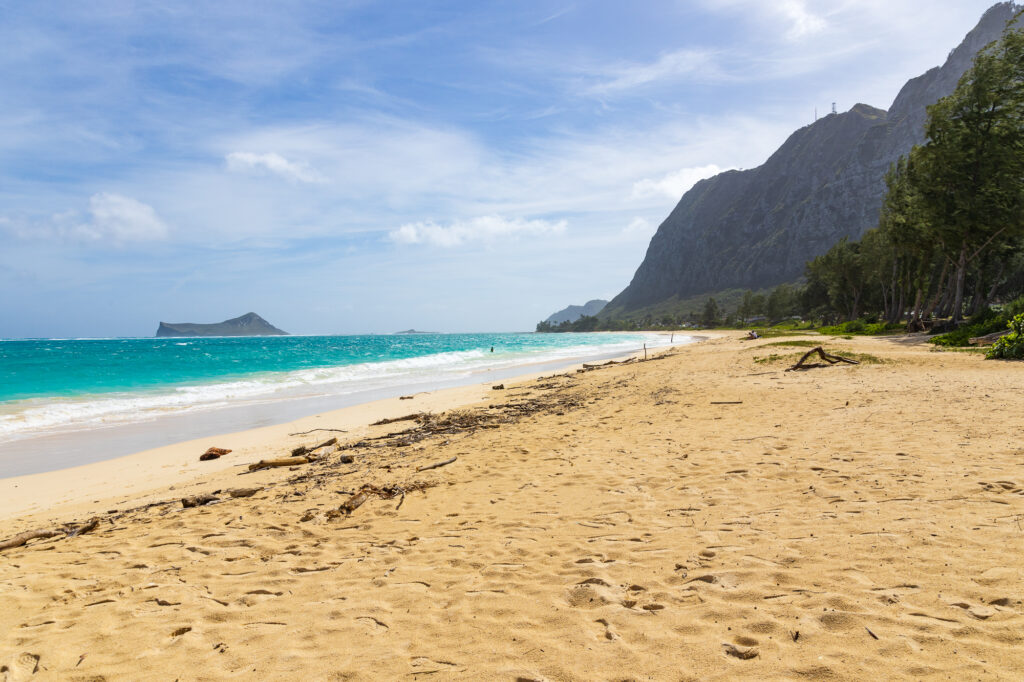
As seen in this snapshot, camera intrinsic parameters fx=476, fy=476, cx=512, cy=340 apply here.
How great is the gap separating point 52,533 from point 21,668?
4.13 meters

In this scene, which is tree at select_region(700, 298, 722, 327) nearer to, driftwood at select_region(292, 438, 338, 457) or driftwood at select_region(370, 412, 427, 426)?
driftwood at select_region(370, 412, 427, 426)

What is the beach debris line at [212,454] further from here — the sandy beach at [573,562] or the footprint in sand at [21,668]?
the footprint in sand at [21,668]

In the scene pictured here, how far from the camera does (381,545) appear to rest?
19.1 feet

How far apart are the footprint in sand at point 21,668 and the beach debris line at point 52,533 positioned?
11.8 ft

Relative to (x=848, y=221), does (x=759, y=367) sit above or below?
below

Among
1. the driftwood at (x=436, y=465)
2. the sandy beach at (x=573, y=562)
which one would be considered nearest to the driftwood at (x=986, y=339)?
the sandy beach at (x=573, y=562)

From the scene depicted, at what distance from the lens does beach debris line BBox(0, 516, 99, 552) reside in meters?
6.57

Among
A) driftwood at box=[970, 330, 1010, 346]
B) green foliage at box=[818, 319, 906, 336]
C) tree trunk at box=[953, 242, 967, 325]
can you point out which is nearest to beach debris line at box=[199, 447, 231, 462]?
driftwood at box=[970, 330, 1010, 346]

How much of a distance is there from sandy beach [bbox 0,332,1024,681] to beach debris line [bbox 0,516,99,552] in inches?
5.8

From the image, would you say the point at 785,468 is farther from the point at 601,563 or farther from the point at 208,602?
the point at 208,602

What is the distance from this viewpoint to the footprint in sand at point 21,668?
375 centimetres

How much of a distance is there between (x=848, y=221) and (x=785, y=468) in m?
233

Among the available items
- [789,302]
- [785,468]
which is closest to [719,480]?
[785,468]

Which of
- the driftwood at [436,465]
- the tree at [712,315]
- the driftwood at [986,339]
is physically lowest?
the driftwood at [436,465]
